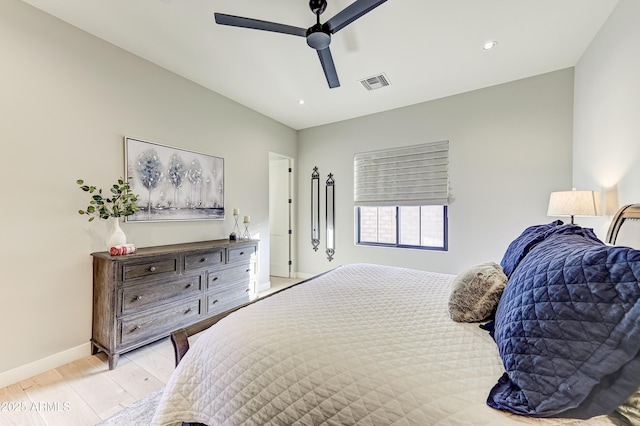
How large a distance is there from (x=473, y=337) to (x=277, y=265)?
4329 millimetres

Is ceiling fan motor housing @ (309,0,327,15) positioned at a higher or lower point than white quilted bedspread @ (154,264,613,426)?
higher

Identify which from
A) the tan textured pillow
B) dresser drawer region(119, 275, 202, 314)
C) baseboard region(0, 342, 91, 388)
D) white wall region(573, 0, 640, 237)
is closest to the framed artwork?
dresser drawer region(119, 275, 202, 314)

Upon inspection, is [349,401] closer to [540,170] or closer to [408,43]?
[408,43]

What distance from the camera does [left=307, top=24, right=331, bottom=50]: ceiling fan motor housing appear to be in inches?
74.0

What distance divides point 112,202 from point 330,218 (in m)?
3.14

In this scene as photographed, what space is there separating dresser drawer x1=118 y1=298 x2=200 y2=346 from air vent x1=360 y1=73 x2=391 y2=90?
328 centimetres

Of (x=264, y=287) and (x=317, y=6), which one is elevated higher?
(x=317, y=6)

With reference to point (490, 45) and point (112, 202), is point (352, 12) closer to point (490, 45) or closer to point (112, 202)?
point (490, 45)

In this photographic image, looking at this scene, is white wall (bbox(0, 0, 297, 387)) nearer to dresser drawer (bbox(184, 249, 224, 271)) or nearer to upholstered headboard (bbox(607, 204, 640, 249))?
dresser drawer (bbox(184, 249, 224, 271))

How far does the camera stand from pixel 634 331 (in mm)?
597

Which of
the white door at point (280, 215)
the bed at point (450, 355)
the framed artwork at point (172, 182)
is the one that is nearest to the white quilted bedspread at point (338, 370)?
the bed at point (450, 355)

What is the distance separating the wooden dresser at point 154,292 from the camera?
2.14 meters

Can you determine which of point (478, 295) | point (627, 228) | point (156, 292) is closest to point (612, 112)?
point (627, 228)

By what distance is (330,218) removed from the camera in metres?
4.66
